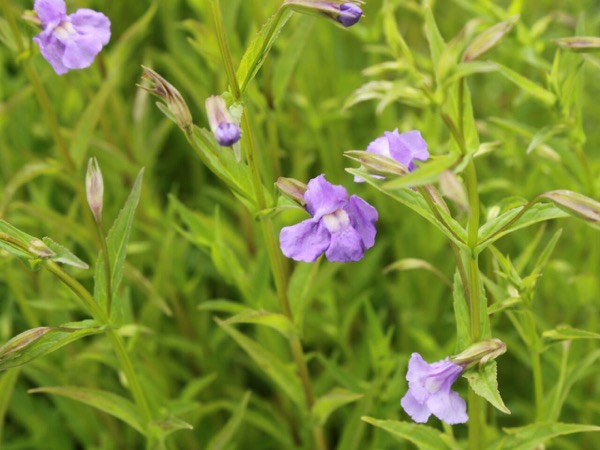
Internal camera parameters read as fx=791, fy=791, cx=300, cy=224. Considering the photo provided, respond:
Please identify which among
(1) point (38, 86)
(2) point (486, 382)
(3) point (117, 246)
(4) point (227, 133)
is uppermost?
(4) point (227, 133)

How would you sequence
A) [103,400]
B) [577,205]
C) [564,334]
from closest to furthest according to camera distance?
[577,205], [564,334], [103,400]

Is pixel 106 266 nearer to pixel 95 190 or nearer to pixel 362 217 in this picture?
pixel 95 190

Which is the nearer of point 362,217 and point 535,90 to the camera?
point 362,217

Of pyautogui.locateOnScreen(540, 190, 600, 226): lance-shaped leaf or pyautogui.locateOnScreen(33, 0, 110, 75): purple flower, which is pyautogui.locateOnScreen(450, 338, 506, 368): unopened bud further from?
pyautogui.locateOnScreen(33, 0, 110, 75): purple flower

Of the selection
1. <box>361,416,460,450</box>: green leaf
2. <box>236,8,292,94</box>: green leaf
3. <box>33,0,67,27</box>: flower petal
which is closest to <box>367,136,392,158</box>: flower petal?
<box>236,8,292,94</box>: green leaf

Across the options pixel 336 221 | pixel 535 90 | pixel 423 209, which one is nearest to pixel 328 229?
pixel 336 221

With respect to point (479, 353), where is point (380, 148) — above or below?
above

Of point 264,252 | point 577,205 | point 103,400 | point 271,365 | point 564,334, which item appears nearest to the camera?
point 577,205

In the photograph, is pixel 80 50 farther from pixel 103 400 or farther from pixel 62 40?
pixel 103 400
